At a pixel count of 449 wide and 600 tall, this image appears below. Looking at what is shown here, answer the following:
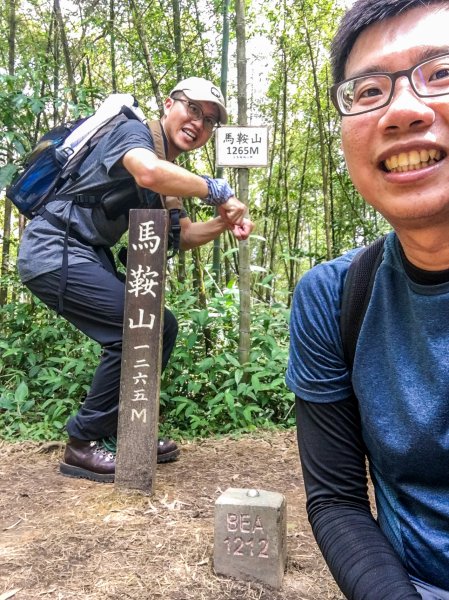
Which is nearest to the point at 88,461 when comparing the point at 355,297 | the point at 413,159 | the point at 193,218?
the point at 355,297

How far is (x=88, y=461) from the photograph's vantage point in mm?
2830

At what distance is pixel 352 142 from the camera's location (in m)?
0.99

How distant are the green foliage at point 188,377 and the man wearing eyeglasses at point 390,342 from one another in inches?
91.2

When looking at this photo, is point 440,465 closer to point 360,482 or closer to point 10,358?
point 360,482

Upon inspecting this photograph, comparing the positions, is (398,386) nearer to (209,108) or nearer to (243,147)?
(209,108)

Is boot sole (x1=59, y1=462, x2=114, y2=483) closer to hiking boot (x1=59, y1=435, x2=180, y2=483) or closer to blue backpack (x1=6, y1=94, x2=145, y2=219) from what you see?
hiking boot (x1=59, y1=435, x2=180, y2=483)

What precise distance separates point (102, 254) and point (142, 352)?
0.65 meters

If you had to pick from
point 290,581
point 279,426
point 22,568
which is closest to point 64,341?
point 279,426

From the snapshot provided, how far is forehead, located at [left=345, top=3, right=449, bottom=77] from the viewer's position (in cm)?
91

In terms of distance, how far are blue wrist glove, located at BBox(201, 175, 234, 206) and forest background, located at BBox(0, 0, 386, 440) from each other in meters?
0.83

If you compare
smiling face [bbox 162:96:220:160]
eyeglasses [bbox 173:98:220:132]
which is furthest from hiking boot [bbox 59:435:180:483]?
eyeglasses [bbox 173:98:220:132]

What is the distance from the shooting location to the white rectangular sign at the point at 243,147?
338cm

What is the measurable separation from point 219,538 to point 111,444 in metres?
1.10

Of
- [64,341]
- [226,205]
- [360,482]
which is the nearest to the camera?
[360,482]
